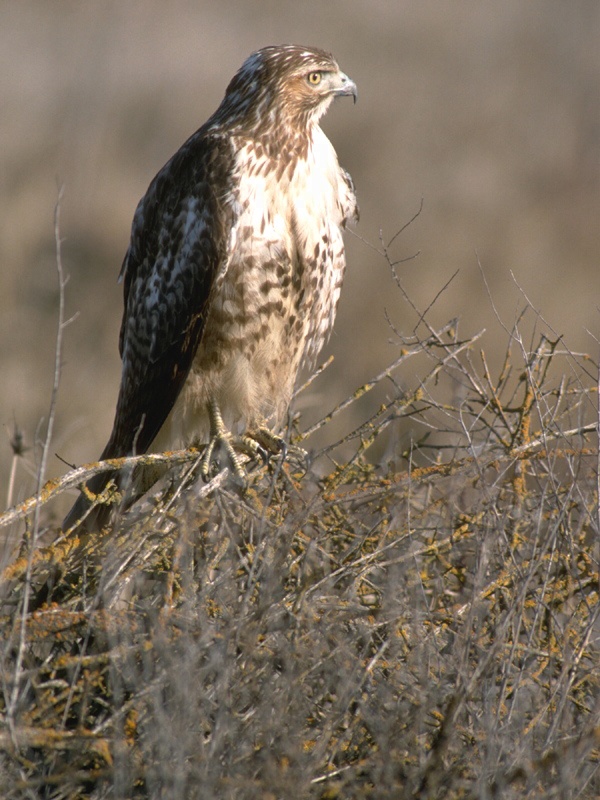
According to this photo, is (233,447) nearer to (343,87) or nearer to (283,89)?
(283,89)

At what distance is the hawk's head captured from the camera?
13.1 feet

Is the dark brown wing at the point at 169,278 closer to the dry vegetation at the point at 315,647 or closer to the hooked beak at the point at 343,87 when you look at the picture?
the hooked beak at the point at 343,87

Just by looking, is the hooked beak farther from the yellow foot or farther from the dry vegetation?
the dry vegetation

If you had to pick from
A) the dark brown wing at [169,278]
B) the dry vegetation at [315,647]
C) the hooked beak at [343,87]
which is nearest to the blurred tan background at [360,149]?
the dark brown wing at [169,278]

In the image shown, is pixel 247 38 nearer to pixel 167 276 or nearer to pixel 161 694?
pixel 167 276

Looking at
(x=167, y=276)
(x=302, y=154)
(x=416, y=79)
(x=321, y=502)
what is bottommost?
(x=321, y=502)

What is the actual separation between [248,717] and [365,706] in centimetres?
24

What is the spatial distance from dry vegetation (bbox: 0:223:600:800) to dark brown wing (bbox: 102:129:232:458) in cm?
88

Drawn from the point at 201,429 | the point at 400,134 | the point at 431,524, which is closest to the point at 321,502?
the point at 431,524

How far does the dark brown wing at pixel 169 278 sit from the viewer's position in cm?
384

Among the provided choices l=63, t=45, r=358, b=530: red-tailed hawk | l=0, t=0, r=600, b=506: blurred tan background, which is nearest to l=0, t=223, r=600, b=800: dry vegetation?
l=63, t=45, r=358, b=530: red-tailed hawk

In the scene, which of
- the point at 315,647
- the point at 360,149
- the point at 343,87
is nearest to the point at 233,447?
the point at 343,87

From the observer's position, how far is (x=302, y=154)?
3.96 metres

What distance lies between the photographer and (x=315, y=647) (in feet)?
7.66
